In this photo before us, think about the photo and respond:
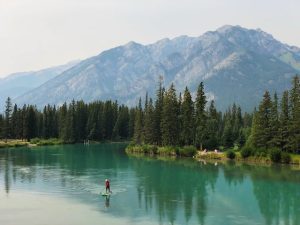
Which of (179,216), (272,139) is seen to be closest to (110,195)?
(179,216)

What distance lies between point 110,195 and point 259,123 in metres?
64.7

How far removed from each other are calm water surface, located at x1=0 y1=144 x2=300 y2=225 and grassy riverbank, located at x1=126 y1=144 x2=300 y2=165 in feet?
27.4

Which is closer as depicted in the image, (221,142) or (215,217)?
(215,217)

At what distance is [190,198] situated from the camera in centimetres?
5794

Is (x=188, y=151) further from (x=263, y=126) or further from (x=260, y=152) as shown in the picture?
(x=263, y=126)

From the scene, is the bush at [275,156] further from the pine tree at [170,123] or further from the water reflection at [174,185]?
the pine tree at [170,123]

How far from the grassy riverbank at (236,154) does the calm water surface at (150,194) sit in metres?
8.34

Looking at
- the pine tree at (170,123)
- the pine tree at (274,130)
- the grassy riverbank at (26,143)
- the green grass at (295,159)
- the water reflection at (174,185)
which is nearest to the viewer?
the water reflection at (174,185)

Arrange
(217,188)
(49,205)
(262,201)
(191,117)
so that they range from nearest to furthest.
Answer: (49,205)
(262,201)
(217,188)
(191,117)

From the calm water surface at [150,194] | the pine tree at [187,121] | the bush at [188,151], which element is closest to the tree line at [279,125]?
the bush at [188,151]

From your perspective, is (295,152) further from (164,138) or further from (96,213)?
(96,213)

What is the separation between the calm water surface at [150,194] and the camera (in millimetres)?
46094

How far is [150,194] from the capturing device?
2371 inches

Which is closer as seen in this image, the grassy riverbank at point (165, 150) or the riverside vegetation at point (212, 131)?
the riverside vegetation at point (212, 131)
